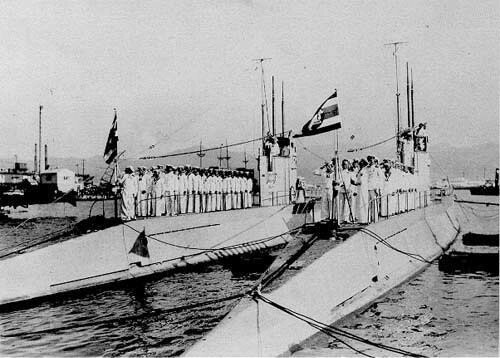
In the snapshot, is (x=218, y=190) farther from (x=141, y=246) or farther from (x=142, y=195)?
(x=141, y=246)

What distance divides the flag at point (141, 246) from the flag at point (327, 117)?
17.2ft

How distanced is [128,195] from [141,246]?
1.58 m

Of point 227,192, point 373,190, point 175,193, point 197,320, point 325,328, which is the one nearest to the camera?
point 325,328

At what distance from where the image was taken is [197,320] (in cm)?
911

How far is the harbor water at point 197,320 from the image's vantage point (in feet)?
24.7

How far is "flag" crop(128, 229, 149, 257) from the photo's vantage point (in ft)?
42.3

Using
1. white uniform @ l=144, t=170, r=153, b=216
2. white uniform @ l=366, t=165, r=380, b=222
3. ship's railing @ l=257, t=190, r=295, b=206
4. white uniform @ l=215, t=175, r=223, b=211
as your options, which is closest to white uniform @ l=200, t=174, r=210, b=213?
white uniform @ l=215, t=175, r=223, b=211

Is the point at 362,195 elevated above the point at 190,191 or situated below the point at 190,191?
below

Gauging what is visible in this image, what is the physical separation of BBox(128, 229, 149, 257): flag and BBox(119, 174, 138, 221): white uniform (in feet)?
2.79

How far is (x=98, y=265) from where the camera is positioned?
11766 mm

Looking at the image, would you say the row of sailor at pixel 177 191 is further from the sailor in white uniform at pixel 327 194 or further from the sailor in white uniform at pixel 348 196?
the sailor in white uniform at pixel 348 196

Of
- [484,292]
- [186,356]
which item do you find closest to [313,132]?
[484,292]

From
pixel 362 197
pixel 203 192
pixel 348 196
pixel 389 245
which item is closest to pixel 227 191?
pixel 203 192

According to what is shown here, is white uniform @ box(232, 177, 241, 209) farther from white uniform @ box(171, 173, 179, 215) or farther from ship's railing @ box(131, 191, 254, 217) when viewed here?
white uniform @ box(171, 173, 179, 215)
